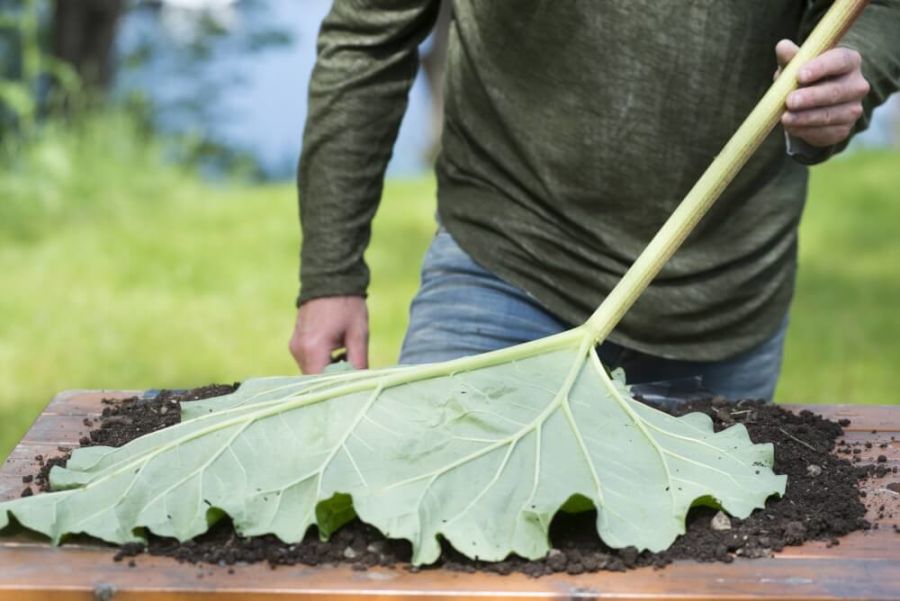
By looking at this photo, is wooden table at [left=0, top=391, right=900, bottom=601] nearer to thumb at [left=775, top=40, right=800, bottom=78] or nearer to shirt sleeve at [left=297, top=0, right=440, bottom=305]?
thumb at [left=775, top=40, right=800, bottom=78]

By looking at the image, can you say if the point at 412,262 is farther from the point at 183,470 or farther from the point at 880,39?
the point at 183,470

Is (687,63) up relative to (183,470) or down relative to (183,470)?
up

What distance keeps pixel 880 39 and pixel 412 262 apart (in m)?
3.28

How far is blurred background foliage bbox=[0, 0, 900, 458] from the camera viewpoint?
4.54m

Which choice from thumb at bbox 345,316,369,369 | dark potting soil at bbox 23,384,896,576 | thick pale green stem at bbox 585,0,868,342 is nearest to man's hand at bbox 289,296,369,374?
thumb at bbox 345,316,369,369

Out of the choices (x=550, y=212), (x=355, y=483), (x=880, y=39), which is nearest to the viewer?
(x=355, y=483)

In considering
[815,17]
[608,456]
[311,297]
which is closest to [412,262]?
[311,297]

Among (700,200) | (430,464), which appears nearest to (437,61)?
(700,200)

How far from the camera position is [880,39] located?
2365 mm

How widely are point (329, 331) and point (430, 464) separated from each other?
95 cm

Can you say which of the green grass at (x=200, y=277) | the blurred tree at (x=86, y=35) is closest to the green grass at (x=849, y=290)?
the green grass at (x=200, y=277)

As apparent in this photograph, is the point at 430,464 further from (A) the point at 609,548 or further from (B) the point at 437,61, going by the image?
(B) the point at 437,61

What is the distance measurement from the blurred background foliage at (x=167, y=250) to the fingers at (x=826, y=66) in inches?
97.8

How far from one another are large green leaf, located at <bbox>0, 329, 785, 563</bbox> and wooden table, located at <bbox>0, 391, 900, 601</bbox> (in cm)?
4
